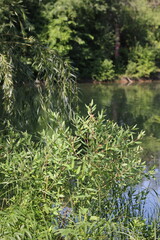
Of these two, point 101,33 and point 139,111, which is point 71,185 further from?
point 101,33

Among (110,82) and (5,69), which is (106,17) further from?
(5,69)

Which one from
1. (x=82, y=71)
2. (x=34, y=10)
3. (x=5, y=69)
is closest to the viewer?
(x=5, y=69)

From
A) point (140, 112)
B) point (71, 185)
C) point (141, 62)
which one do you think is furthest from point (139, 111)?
point (141, 62)

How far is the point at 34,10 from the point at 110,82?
294 inches

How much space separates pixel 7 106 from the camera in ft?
18.4

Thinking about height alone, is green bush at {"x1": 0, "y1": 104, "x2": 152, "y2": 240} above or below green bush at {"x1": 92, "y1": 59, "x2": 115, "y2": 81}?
above

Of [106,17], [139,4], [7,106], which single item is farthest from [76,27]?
[7,106]

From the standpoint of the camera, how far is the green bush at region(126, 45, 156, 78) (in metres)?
33.8

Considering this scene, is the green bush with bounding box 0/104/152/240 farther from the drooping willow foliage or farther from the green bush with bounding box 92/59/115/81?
the green bush with bounding box 92/59/115/81

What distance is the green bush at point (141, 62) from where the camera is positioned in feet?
111

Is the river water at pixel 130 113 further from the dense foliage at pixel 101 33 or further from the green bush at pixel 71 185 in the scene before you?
the dense foliage at pixel 101 33

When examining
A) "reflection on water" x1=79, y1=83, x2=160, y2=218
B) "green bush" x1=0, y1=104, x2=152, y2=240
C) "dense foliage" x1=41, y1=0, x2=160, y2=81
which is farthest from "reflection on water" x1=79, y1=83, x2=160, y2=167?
Answer: "dense foliage" x1=41, y1=0, x2=160, y2=81

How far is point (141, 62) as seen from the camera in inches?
1344

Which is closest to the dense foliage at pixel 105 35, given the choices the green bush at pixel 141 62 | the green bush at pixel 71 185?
the green bush at pixel 141 62
